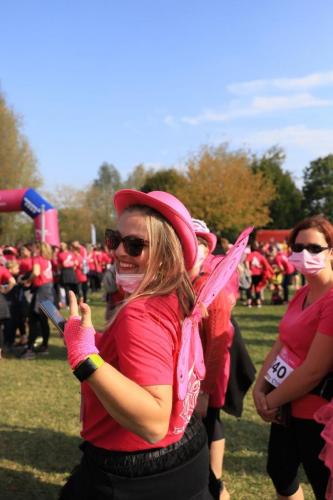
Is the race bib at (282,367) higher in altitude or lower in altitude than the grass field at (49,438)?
higher

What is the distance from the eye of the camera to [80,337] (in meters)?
1.45

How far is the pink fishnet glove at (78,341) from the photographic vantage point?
55.4 inches

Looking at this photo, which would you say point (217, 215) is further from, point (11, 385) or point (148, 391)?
point (148, 391)

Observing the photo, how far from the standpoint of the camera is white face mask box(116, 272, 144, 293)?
1.64 m

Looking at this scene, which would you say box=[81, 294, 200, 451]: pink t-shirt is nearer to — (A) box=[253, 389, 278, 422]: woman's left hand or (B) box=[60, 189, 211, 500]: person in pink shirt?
(B) box=[60, 189, 211, 500]: person in pink shirt

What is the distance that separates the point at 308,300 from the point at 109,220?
4868 cm

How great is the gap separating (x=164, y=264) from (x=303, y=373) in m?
1.09

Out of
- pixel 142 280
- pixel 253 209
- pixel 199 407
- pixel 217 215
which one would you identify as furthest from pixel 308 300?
pixel 253 209

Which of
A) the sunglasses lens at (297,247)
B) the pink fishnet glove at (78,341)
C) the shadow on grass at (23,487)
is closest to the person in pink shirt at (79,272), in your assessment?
the shadow on grass at (23,487)

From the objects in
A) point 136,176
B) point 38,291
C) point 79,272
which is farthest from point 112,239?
point 136,176

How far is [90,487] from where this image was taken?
1648mm

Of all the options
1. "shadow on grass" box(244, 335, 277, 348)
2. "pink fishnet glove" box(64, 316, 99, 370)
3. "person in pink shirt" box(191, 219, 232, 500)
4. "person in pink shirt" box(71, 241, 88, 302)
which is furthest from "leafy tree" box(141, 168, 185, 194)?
"pink fishnet glove" box(64, 316, 99, 370)

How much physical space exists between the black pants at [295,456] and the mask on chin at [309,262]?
0.78 metres

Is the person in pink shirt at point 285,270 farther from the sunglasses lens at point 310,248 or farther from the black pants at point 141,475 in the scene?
the black pants at point 141,475
